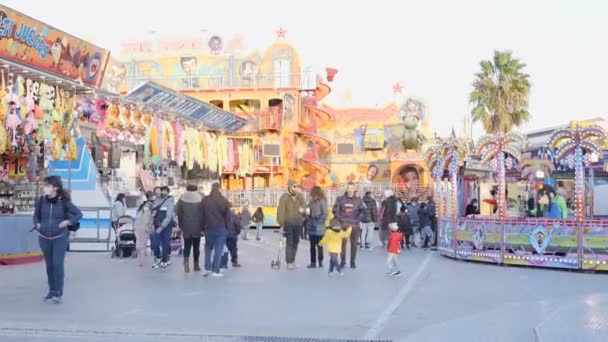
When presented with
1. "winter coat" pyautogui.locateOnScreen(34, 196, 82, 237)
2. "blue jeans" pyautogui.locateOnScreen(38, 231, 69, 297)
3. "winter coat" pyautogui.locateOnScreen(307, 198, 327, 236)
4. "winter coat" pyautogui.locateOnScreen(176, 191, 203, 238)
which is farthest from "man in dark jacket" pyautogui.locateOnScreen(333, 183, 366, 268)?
"blue jeans" pyautogui.locateOnScreen(38, 231, 69, 297)

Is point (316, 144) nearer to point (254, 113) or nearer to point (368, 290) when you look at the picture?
point (254, 113)

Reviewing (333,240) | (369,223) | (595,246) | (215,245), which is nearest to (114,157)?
(369,223)

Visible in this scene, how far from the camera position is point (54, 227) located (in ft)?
33.2

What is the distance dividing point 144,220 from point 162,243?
44.9 inches

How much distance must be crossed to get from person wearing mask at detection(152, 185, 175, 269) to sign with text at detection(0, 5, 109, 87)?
13.2 ft

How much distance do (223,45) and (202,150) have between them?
18583 millimetres

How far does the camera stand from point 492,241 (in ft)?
55.4

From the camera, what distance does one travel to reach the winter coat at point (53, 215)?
10.1 m

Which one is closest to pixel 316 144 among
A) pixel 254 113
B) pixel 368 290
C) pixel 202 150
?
pixel 254 113

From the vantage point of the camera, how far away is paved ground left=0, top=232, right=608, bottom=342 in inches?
316

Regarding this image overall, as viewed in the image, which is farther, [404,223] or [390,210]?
[404,223]

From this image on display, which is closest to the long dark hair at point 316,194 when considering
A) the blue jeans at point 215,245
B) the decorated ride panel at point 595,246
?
the blue jeans at point 215,245

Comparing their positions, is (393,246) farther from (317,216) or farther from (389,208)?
(389,208)

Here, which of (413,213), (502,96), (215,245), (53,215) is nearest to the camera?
(53,215)
